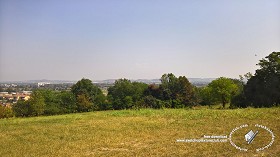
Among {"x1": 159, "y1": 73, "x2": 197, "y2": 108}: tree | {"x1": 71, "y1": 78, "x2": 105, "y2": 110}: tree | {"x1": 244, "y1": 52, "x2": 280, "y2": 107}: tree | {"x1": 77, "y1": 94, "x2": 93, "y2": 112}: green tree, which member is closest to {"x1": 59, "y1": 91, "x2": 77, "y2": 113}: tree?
{"x1": 77, "y1": 94, "x2": 93, "y2": 112}: green tree

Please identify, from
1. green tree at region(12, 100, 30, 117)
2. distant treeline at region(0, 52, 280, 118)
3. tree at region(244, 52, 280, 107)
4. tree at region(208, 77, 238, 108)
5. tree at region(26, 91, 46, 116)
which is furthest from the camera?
green tree at region(12, 100, 30, 117)

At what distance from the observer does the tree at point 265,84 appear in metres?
33.0

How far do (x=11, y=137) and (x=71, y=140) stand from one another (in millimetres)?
3800

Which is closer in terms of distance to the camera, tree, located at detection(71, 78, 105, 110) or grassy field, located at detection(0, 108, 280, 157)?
grassy field, located at detection(0, 108, 280, 157)

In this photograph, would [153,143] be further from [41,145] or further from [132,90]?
[132,90]

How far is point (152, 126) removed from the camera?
14.0 metres

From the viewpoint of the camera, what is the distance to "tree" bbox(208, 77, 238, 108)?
1933 inches

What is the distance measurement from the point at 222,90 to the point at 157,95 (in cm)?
1485

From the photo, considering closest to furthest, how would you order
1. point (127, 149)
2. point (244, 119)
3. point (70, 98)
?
point (127, 149) → point (244, 119) → point (70, 98)

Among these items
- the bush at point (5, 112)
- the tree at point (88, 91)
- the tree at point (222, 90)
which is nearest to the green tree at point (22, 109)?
the bush at point (5, 112)

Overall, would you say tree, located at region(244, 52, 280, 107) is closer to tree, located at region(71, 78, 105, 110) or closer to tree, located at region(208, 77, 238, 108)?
tree, located at region(208, 77, 238, 108)

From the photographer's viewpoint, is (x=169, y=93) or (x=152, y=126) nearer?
(x=152, y=126)

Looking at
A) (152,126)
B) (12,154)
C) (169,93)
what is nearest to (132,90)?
(169,93)

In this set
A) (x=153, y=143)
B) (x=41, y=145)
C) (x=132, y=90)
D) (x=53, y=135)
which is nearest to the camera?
(x=153, y=143)
